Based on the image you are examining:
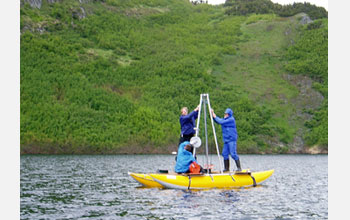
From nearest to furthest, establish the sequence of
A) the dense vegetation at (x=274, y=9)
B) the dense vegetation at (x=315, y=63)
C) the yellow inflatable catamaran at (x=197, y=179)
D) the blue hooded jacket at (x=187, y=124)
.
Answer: the yellow inflatable catamaran at (x=197, y=179), the blue hooded jacket at (x=187, y=124), the dense vegetation at (x=315, y=63), the dense vegetation at (x=274, y=9)

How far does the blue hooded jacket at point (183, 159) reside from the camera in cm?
2705


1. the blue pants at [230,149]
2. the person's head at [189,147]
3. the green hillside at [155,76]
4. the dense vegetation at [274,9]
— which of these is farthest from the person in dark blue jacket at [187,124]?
the dense vegetation at [274,9]

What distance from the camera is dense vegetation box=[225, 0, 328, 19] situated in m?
147

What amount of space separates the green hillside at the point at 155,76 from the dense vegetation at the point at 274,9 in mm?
5429

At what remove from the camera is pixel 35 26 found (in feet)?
367

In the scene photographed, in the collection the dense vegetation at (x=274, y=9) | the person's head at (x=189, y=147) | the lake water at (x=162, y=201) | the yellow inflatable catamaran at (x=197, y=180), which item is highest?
the dense vegetation at (x=274, y=9)

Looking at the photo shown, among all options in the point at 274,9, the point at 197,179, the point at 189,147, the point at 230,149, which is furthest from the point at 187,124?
the point at 274,9

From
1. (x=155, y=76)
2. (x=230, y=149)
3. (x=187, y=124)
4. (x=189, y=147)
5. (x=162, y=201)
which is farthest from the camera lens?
(x=155, y=76)

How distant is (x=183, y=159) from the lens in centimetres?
2739

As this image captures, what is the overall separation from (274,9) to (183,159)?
13723cm

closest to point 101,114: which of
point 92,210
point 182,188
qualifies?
point 182,188

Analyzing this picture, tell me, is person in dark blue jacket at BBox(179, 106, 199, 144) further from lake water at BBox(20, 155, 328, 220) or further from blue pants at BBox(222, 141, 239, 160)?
lake water at BBox(20, 155, 328, 220)

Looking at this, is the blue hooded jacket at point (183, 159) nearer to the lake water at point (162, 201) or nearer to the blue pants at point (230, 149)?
the lake water at point (162, 201)

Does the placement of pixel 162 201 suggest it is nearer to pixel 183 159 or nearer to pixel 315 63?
pixel 183 159
